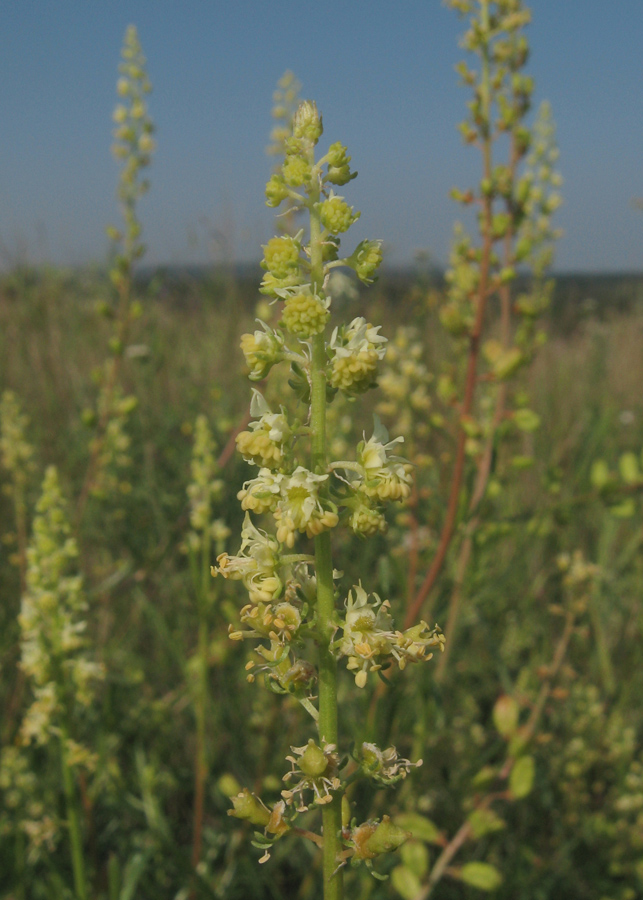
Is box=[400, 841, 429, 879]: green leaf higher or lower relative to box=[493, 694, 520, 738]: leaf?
lower

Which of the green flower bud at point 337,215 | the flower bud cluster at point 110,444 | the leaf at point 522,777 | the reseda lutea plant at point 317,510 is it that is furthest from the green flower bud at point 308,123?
the flower bud cluster at point 110,444

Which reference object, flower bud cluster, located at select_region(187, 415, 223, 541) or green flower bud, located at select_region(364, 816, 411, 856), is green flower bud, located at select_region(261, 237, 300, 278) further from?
flower bud cluster, located at select_region(187, 415, 223, 541)

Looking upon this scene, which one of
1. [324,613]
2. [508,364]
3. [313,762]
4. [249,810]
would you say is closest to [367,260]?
[324,613]

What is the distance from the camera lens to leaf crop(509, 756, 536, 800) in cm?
202

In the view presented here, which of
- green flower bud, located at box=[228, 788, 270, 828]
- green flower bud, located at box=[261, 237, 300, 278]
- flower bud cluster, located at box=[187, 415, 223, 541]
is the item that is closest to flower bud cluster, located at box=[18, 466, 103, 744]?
flower bud cluster, located at box=[187, 415, 223, 541]

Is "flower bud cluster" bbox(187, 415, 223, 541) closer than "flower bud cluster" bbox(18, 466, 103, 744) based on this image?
No

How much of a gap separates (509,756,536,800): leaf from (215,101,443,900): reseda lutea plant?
1.15 metres

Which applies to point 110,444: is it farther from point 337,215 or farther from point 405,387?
point 337,215

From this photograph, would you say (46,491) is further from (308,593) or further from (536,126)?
(536,126)

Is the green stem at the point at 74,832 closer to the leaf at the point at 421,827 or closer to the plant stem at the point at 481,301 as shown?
the leaf at the point at 421,827

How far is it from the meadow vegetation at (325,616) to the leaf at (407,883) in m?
0.01

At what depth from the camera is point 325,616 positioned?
3.38 feet

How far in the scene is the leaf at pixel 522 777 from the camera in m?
2.02

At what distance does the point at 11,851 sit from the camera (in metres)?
2.32
